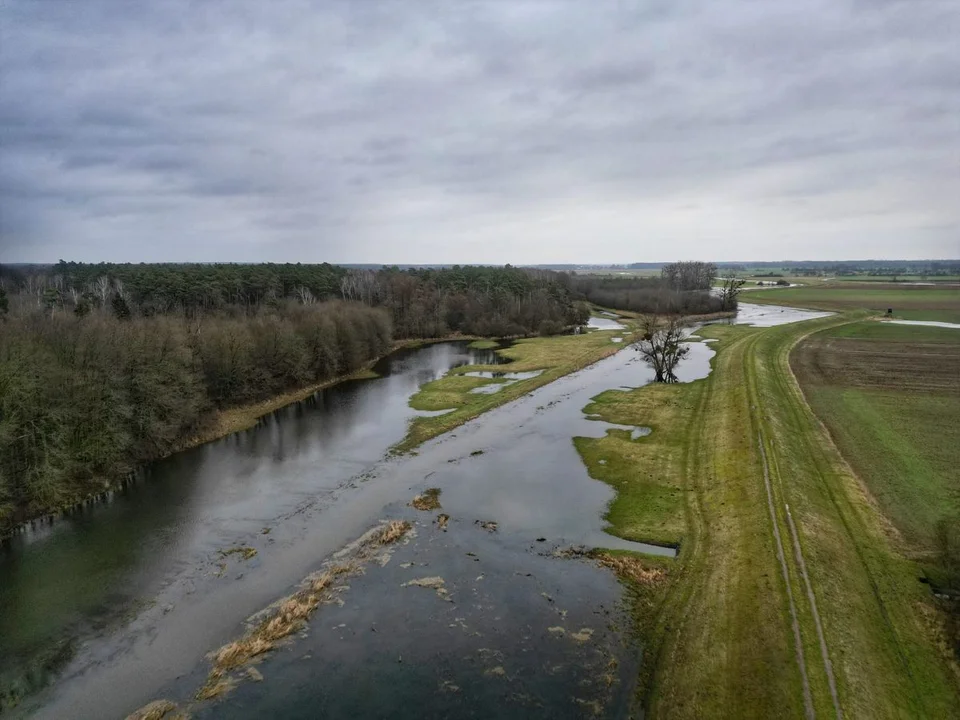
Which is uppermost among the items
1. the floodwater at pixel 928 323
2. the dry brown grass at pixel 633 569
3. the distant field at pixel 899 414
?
the floodwater at pixel 928 323

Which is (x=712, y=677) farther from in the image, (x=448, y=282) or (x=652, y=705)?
(x=448, y=282)

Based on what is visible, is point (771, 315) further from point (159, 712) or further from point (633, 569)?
point (159, 712)

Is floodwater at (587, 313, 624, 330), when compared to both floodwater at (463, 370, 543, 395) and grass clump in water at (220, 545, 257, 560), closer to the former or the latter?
floodwater at (463, 370, 543, 395)

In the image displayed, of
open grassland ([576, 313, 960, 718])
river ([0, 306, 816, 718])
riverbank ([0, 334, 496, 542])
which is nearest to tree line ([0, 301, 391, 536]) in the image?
riverbank ([0, 334, 496, 542])

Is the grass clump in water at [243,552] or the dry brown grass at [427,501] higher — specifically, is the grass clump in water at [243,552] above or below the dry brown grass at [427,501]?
below

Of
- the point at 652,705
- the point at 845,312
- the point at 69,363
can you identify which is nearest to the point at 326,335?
the point at 69,363

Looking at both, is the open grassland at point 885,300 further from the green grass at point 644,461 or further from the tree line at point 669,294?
the green grass at point 644,461

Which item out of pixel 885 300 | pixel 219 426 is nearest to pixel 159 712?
pixel 219 426

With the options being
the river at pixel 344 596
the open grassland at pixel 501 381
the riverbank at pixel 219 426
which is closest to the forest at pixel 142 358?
the riverbank at pixel 219 426
